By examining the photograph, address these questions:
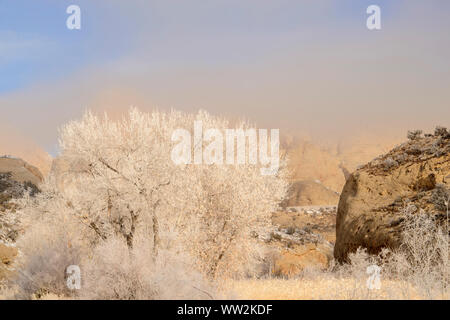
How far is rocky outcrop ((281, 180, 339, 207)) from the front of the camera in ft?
236

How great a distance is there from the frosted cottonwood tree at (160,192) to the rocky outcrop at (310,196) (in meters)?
56.3

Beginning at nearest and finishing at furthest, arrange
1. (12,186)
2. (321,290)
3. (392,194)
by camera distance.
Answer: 1. (321,290)
2. (392,194)
3. (12,186)

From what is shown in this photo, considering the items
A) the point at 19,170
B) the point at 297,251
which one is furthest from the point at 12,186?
the point at 297,251

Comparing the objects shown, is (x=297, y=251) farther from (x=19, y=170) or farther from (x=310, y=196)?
(x=310, y=196)

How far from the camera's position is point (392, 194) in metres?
16.8

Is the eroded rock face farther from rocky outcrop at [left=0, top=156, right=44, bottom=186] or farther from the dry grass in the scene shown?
rocky outcrop at [left=0, top=156, right=44, bottom=186]

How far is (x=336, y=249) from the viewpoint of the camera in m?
17.5

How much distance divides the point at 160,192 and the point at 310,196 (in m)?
60.6

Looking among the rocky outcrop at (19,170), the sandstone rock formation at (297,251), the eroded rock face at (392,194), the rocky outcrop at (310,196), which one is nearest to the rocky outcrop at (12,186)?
the rocky outcrop at (19,170)

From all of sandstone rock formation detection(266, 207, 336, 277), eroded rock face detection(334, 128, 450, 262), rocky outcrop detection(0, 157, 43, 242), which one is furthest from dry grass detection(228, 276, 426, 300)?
rocky outcrop detection(0, 157, 43, 242)

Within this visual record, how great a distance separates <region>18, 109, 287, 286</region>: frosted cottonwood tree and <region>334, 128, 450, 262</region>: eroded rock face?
10.3 feet

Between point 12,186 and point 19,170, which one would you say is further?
point 19,170

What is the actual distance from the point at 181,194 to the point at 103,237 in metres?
3.79

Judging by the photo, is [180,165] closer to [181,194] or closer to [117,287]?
[181,194]
